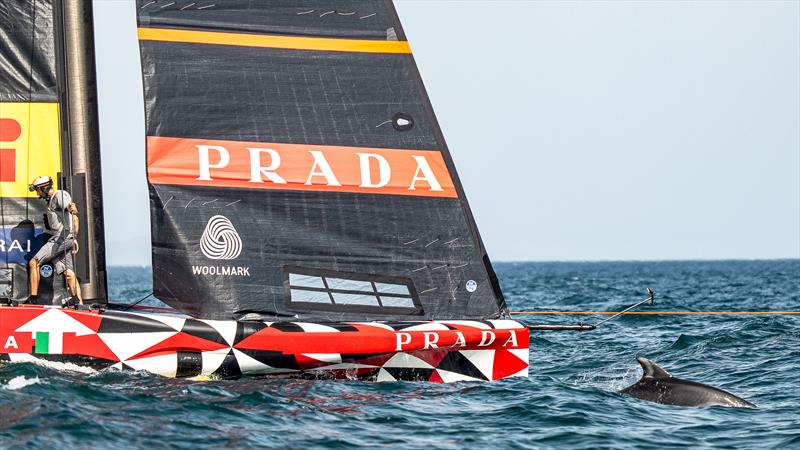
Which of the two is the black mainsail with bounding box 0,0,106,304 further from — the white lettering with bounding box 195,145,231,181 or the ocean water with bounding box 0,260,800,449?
the ocean water with bounding box 0,260,800,449

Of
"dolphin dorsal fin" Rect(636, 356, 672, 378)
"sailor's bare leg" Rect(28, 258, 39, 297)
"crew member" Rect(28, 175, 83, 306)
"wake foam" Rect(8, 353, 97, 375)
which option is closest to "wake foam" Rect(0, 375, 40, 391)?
"wake foam" Rect(8, 353, 97, 375)

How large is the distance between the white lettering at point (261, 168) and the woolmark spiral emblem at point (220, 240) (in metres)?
0.51

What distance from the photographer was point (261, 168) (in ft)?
35.0

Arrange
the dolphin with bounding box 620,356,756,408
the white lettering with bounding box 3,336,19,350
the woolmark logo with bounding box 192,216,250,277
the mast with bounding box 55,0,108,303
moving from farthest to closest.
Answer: the mast with bounding box 55,0,108,303 < the woolmark logo with bounding box 192,216,250,277 < the dolphin with bounding box 620,356,756,408 < the white lettering with bounding box 3,336,19,350

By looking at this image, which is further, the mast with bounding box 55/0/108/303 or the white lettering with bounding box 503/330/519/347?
the mast with bounding box 55/0/108/303

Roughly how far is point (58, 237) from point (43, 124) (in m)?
1.17

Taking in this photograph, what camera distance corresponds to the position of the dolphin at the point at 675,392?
1026 centimetres

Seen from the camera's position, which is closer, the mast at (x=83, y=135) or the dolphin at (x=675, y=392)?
the dolphin at (x=675, y=392)

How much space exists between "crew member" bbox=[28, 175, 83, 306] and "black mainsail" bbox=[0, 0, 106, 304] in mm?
116

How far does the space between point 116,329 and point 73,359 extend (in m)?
0.46

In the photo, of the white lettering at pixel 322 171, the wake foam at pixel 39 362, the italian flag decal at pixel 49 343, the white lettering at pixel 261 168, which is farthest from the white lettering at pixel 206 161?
the wake foam at pixel 39 362

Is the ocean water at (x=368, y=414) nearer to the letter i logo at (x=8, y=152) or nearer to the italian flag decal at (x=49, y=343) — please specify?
the italian flag decal at (x=49, y=343)

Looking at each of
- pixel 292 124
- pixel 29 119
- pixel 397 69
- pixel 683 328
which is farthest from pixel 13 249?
pixel 683 328

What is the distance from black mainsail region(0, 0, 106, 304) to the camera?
35.8ft
